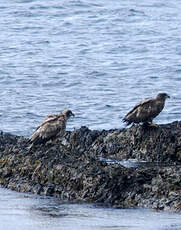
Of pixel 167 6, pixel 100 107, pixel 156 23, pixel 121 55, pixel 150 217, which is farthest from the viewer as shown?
pixel 167 6

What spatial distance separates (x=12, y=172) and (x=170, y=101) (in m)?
15.2

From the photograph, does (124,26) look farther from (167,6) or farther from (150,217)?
(150,217)

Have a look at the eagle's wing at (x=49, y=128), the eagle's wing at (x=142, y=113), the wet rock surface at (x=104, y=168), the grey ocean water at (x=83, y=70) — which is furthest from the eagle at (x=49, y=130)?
the grey ocean water at (x=83, y=70)

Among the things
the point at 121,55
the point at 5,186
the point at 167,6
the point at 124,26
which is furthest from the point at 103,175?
the point at 167,6

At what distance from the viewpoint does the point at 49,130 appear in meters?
12.9

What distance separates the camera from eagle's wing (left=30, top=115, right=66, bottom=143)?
1275 cm

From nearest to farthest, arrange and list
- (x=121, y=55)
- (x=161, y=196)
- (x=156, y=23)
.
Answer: (x=161, y=196)
(x=121, y=55)
(x=156, y=23)

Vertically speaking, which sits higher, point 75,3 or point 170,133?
point 75,3

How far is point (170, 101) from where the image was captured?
26328mm

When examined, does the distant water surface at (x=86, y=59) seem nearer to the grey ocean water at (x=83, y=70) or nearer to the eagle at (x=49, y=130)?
the grey ocean water at (x=83, y=70)

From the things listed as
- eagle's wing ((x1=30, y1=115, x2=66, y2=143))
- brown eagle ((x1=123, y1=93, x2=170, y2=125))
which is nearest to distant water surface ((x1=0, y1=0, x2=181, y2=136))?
brown eagle ((x1=123, y1=93, x2=170, y2=125))

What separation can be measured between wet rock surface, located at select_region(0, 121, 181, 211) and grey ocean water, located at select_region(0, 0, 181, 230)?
1.41 ft

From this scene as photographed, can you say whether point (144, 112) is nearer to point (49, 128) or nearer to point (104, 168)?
point (49, 128)

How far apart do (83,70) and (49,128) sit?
2015 centimetres
